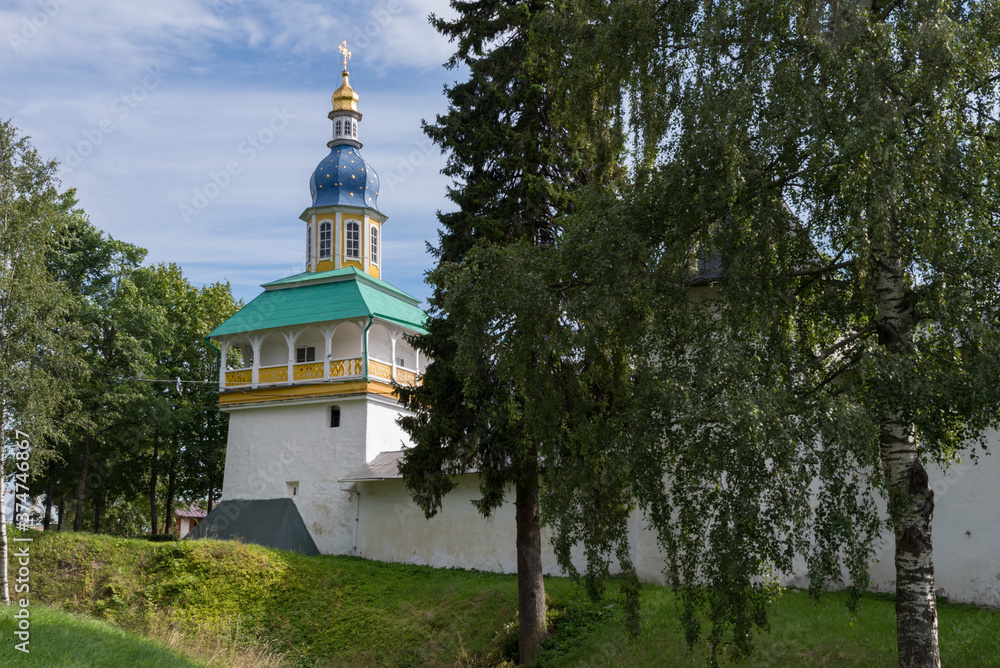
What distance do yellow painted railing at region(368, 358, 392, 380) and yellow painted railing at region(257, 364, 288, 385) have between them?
2737 millimetres

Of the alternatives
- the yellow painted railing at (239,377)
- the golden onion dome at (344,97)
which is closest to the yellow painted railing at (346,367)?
the yellow painted railing at (239,377)

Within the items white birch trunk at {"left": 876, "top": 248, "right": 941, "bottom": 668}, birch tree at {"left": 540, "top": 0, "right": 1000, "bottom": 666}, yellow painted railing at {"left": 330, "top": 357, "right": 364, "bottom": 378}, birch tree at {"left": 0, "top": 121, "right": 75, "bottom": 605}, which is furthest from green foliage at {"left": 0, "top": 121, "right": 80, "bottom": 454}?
white birch trunk at {"left": 876, "top": 248, "right": 941, "bottom": 668}

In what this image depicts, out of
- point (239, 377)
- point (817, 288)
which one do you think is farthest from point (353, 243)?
point (817, 288)

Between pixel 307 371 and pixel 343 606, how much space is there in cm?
893

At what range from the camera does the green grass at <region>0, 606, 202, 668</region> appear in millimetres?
8559

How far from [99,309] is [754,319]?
22.5 metres

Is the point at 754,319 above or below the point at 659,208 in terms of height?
below

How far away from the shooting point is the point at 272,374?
25.0 m

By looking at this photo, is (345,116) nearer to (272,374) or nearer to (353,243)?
(353,243)

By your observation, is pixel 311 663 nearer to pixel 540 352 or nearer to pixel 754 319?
pixel 540 352

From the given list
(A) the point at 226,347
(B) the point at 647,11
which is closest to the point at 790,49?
(B) the point at 647,11

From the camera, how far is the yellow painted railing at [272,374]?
81.5 ft

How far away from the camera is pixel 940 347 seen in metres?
7.95

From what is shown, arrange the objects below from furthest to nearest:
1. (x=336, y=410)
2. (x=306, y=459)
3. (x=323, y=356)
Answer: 1. (x=323, y=356)
2. (x=336, y=410)
3. (x=306, y=459)
